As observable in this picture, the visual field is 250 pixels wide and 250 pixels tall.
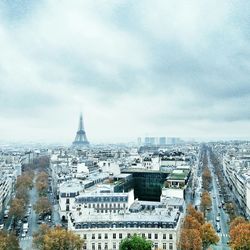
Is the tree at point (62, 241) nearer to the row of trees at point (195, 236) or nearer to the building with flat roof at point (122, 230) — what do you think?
the building with flat roof at point (122, 230)

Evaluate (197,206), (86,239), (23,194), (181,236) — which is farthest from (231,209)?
(23,194)

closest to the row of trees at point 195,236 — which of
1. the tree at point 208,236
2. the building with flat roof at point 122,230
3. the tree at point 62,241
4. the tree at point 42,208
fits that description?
the tree at point 208,236

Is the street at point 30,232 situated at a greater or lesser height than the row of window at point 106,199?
lesser

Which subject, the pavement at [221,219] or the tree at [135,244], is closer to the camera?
the tree at [135,244]

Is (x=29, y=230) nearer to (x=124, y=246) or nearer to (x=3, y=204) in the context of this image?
(x=3, y=204)

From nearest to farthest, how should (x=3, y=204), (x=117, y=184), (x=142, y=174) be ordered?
(x=117, y=184)
(x=3, y=204)
(x=142, y=174)

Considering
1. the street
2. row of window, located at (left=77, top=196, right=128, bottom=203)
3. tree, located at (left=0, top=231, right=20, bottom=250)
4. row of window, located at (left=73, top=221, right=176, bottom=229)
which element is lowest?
the street

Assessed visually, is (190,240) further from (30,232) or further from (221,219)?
(30,232)

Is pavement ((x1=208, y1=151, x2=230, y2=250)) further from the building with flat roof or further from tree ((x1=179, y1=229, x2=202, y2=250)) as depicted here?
the building with flat roof

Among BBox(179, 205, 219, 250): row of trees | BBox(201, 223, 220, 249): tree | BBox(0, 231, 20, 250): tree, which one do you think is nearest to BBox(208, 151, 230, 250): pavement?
BBox(179, 205, 219, 250): row of trees
